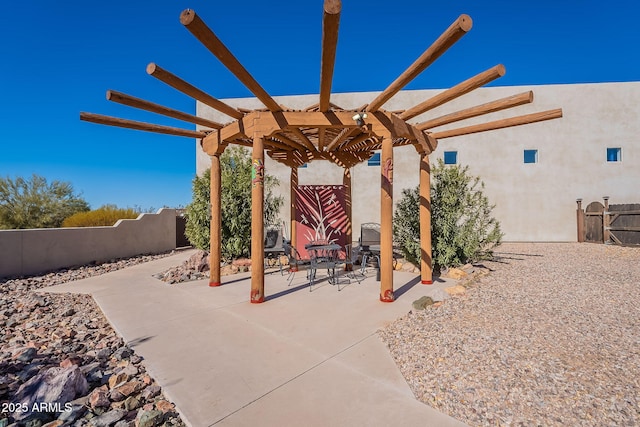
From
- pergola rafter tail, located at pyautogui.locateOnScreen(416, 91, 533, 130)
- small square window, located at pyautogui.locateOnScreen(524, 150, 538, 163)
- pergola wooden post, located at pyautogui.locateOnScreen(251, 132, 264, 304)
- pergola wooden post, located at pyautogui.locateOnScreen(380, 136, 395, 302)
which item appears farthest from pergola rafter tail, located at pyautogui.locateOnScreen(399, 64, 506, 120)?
small square window, located at pyautogui.locateOnScreen(524, 150, 538, 163)

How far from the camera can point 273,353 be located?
2744mm

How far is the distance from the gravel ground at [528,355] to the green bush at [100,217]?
40.5ft

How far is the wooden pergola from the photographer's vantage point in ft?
8.21

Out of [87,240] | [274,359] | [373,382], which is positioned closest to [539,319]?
[373,382]

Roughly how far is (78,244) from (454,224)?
9866mm

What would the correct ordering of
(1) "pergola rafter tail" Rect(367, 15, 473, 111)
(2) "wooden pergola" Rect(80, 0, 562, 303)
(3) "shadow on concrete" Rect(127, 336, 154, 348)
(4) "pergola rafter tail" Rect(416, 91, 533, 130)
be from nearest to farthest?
(1) "pergola rafter tail" Rect(367, 15, 473, 111) < (2) "wooden pergola" Rect(80, 0, 562, 303) < (3) "shadow on concrete" Rect(127, 336, 154, 348) < (4) "pergola rafter tail" Rect(416, 91, 533, 130)

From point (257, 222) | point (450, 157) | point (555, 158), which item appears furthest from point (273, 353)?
point (555, 158)

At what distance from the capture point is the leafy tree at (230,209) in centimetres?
764

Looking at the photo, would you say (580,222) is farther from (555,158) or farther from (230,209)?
(230,209)

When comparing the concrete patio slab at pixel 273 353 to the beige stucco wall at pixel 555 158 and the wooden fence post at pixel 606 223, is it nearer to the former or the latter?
the beige stucco wall at pixel 555 158

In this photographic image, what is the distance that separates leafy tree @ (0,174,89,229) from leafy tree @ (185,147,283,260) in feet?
24.1

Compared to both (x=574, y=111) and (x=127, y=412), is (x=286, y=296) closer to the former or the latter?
(x=127, y=412)

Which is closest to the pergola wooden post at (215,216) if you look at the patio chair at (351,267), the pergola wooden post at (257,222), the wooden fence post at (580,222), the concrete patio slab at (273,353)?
the concrete patio slab at (273,353)

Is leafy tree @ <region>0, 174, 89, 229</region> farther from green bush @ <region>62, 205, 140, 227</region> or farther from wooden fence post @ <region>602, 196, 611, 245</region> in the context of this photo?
wooden fence post @ <region>602, 196, 611, 245</region>
